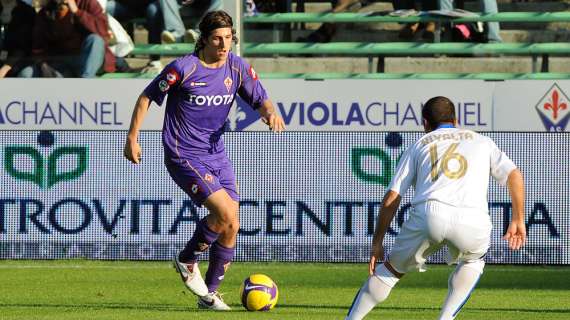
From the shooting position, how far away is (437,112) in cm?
703

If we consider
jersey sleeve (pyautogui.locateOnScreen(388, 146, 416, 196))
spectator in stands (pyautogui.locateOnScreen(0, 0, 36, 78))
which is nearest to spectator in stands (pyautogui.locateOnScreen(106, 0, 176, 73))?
spectator in stands (pyautogui.locateOnScreen(0, 0, 36, 78))

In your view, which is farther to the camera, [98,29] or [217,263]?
[98,29]

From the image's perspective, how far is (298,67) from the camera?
53.0ft

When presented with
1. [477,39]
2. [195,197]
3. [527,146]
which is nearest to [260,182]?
[527,146]

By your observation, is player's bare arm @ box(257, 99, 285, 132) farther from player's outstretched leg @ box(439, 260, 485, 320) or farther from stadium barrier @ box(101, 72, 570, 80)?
stadium barrier @ box(101, 72, 570, 80)

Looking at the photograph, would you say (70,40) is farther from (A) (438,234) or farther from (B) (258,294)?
(A) (438,234)

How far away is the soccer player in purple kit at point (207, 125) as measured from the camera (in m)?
8.53

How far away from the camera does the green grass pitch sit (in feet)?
28.3

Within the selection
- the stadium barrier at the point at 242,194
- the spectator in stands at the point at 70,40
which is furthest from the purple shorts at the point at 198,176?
the spectator in stands at the point at 70,40

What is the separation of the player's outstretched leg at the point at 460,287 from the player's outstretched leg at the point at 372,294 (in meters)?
0.33

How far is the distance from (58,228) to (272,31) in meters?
5.43

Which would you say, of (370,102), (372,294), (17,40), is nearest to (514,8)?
(370,102)

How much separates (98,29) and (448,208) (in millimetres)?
8723

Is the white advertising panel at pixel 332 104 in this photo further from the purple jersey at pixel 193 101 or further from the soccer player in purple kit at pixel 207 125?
the purple jersey at pixel 193 101
